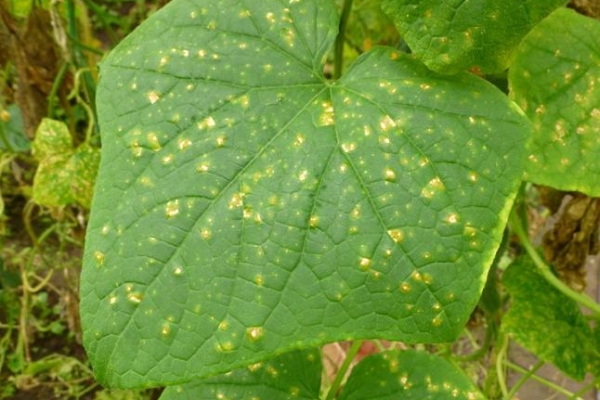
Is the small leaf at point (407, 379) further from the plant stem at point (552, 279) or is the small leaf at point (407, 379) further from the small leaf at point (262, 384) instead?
the plant stem at point (552, 279)

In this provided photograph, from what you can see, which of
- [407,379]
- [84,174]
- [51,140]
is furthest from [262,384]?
[51,140]

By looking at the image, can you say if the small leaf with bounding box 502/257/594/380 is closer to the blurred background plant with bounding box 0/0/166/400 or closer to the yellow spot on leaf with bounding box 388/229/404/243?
the yellow spot on leaf with bounding box 388/229/404/243

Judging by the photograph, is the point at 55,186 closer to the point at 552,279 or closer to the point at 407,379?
the point at 407,379

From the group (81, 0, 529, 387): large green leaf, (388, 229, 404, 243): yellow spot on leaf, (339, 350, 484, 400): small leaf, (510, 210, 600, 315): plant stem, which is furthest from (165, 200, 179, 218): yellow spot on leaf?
(510, 210, 600, 315): plant stem

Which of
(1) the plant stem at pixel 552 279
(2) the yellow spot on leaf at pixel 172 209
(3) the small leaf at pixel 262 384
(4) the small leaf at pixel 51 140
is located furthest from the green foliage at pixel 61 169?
(1) the plant stem at pixel 552 279

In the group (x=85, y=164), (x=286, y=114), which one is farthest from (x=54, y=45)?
(x=286, y=114)

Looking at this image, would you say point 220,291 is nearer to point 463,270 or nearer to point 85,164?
point 463,270

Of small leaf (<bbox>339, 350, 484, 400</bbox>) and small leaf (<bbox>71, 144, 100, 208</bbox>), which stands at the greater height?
small leaf (<bbox>71, 144, 100, 208</bbox>)
